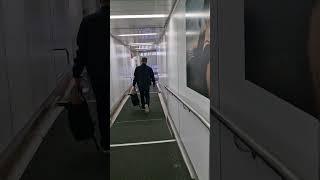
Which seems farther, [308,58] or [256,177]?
[256,177]

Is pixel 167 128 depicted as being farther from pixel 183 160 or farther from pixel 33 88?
pixel 33 88

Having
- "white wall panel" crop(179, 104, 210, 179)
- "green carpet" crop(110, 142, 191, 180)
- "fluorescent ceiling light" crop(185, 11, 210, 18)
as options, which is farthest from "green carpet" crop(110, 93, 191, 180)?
"fluorescent ceiling light" crop(185, 11, 210, 18)

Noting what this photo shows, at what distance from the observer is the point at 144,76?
25.1 feet

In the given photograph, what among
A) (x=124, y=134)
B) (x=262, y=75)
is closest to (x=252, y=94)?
(x=262, y=75)

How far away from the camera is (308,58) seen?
850mm

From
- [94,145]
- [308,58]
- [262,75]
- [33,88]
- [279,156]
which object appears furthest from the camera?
[33,88]

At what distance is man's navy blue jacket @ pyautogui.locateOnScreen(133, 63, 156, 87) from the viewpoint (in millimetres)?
7492

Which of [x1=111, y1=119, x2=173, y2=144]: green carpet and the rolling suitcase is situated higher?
the rolling suitcase

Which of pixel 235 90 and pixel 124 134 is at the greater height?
pixel 235 90

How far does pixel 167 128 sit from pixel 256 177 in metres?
5.69

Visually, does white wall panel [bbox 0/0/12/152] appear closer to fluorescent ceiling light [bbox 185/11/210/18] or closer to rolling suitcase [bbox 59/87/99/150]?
rolling suitcase [bbox 59/87/99/150]

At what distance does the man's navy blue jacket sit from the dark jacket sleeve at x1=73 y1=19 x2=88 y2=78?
6077 millimetres

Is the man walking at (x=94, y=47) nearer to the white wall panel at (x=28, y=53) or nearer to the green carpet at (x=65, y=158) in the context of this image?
the white wall panel at (x=28, y=53)

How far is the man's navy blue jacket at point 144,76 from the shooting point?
7492 mm
